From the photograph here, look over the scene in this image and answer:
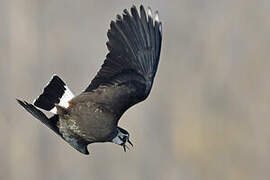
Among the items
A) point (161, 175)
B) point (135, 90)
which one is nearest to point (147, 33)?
point (135, 90)

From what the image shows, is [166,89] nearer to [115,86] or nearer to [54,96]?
[54,96]

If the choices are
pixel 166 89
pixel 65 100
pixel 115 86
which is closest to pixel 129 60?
pixel 115 86

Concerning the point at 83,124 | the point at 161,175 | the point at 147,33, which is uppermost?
the point at 147,33

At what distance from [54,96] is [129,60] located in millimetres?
711

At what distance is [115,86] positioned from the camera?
8.00 meters

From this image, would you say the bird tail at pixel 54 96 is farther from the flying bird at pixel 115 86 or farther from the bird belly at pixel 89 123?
the bird belly at pixel 89 123

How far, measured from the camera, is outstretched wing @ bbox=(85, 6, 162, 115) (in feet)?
26.2

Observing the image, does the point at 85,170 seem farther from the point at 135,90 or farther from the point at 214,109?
the point at 135,90

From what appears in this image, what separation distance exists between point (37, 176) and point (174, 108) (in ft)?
6.44

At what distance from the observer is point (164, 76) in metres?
13.1

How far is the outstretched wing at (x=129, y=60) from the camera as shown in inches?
314

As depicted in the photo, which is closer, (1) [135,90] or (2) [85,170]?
(1) [135,90]

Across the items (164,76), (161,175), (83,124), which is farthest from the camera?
(164,76)

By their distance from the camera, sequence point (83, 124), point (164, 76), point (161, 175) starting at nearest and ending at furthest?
point (83, 124)
point (161, 175)
point (164, 76)
